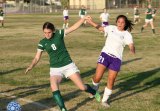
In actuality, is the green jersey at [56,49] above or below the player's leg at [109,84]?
above

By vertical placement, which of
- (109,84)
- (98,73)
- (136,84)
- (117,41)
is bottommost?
(136,84)

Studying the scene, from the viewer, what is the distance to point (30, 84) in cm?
1270

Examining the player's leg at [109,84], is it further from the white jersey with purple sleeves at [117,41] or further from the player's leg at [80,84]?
the white jersey with purple sleeves at [117,41]

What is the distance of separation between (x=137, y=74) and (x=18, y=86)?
4530 mm

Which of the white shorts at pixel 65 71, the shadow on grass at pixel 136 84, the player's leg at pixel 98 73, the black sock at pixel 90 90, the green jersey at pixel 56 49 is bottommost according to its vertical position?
the shadow on grass at pixel 136 84

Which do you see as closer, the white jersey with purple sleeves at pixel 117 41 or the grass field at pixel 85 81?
the white jersey with purple sleeves at pixel 117 41

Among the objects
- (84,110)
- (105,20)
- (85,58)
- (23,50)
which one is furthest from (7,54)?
(105,20)

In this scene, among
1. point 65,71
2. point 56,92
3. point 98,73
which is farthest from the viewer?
point 98,73

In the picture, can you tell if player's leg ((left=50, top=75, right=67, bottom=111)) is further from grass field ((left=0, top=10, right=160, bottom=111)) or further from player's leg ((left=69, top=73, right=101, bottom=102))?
grass field ((left=0, top=10, right=160, bottom=111))

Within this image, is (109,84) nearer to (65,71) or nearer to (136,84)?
(65,71)

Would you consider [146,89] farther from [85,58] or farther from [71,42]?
[71,42]

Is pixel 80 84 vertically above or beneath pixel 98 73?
beneath

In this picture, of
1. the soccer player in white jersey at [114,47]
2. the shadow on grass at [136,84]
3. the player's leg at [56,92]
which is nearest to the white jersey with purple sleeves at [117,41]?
the soccer player in white jersey at [114,47]

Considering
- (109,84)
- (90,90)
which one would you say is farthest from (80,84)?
(109,84)
